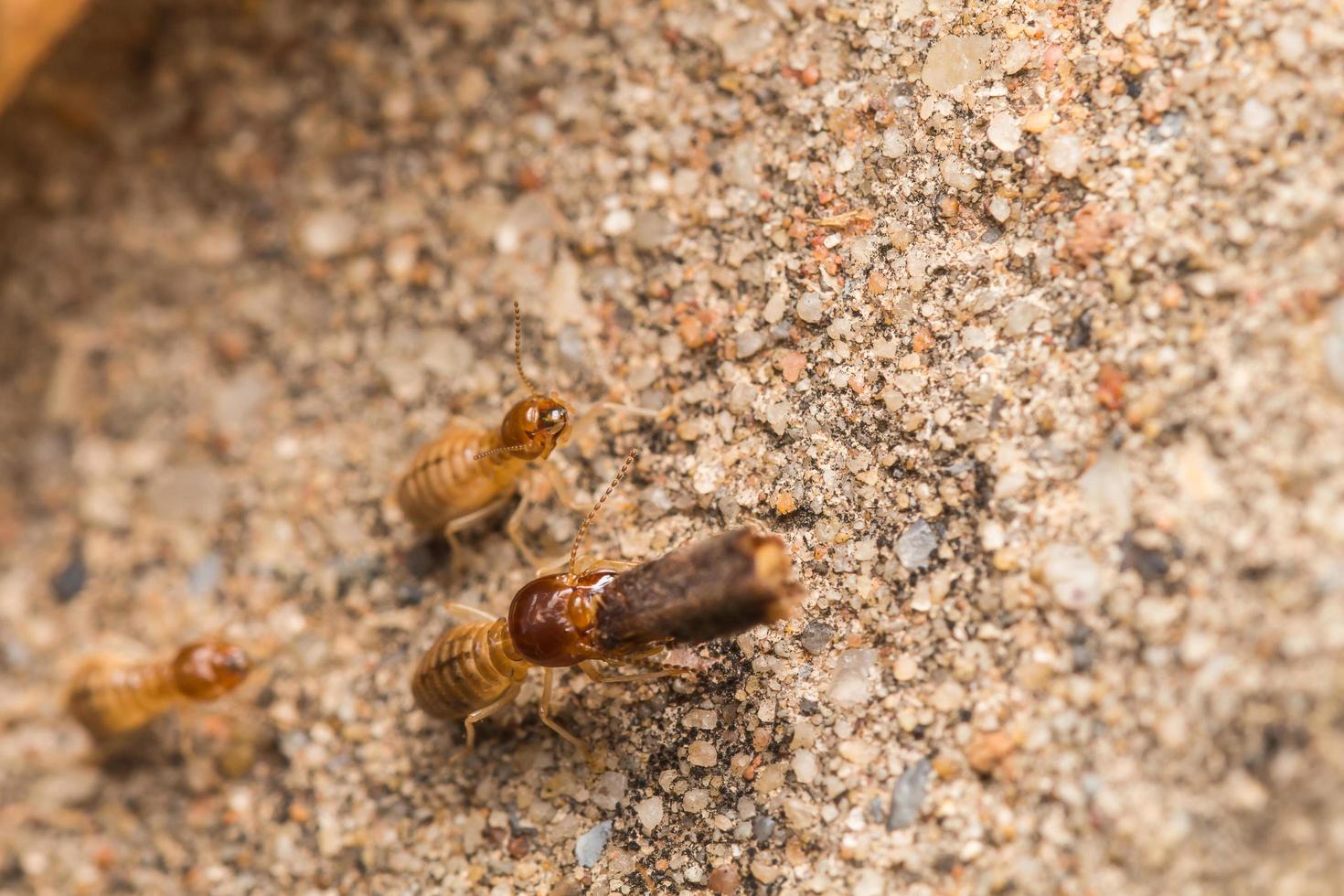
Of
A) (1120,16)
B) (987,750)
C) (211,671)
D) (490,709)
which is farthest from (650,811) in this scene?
(1120,16)

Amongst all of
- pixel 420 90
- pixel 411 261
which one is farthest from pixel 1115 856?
pixel 420 90

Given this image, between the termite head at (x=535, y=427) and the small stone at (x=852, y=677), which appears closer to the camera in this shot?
the small stone at (x=852, y=677)

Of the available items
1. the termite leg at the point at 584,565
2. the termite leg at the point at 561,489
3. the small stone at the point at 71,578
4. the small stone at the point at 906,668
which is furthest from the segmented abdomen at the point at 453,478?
the small stone at the point at 71,578

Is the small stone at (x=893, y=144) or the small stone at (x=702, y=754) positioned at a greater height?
the small stone at (x=893, y=144)

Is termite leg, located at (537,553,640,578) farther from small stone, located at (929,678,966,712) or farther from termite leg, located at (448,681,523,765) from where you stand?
small stone, located at (929,678,966,712)

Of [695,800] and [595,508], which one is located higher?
[595,508]

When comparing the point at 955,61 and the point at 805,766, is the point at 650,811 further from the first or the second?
the point at 955,61

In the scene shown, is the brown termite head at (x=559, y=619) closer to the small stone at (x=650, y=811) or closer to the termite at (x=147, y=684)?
the small stone at (x=650, y=811)

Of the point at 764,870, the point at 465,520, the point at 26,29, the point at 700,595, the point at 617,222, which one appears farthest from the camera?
the point at 26,29
